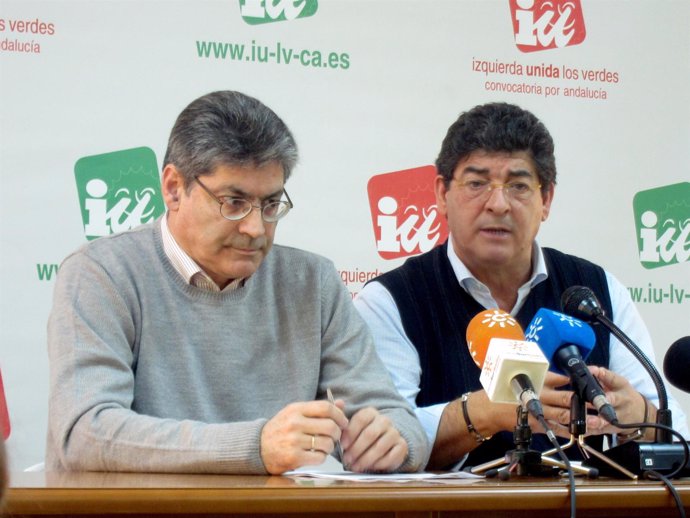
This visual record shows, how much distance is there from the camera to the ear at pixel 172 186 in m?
2.15

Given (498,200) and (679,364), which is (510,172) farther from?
(679,364)

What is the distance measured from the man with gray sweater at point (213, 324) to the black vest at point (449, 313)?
13.1 inches

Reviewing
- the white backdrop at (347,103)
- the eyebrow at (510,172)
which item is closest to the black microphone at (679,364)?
the eyebrow at (510,172)

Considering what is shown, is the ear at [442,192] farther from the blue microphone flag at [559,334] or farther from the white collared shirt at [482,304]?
the blue microphone flag at [559,334]

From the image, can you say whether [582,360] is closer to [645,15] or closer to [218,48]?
[218,48]

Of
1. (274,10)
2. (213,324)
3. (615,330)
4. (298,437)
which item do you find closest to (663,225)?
(274,10)

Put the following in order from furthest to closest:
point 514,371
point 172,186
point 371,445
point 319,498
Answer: point 172,186 < point 371,445 < point 514,371 < point 319,498

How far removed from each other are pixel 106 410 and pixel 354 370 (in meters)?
0.59

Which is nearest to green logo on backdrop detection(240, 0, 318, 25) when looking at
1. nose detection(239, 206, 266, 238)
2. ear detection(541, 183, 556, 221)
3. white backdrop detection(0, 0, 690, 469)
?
white backdrop detection(0, 0, 690, 469)

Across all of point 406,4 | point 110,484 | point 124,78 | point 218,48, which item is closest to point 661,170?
point 406,4

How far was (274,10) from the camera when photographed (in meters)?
→ 3.21

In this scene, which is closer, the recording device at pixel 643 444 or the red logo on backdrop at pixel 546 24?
the recording device at pixel 643 444

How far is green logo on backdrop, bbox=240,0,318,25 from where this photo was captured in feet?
10.4

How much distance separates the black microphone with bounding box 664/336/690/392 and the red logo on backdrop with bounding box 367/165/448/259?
1.51m
